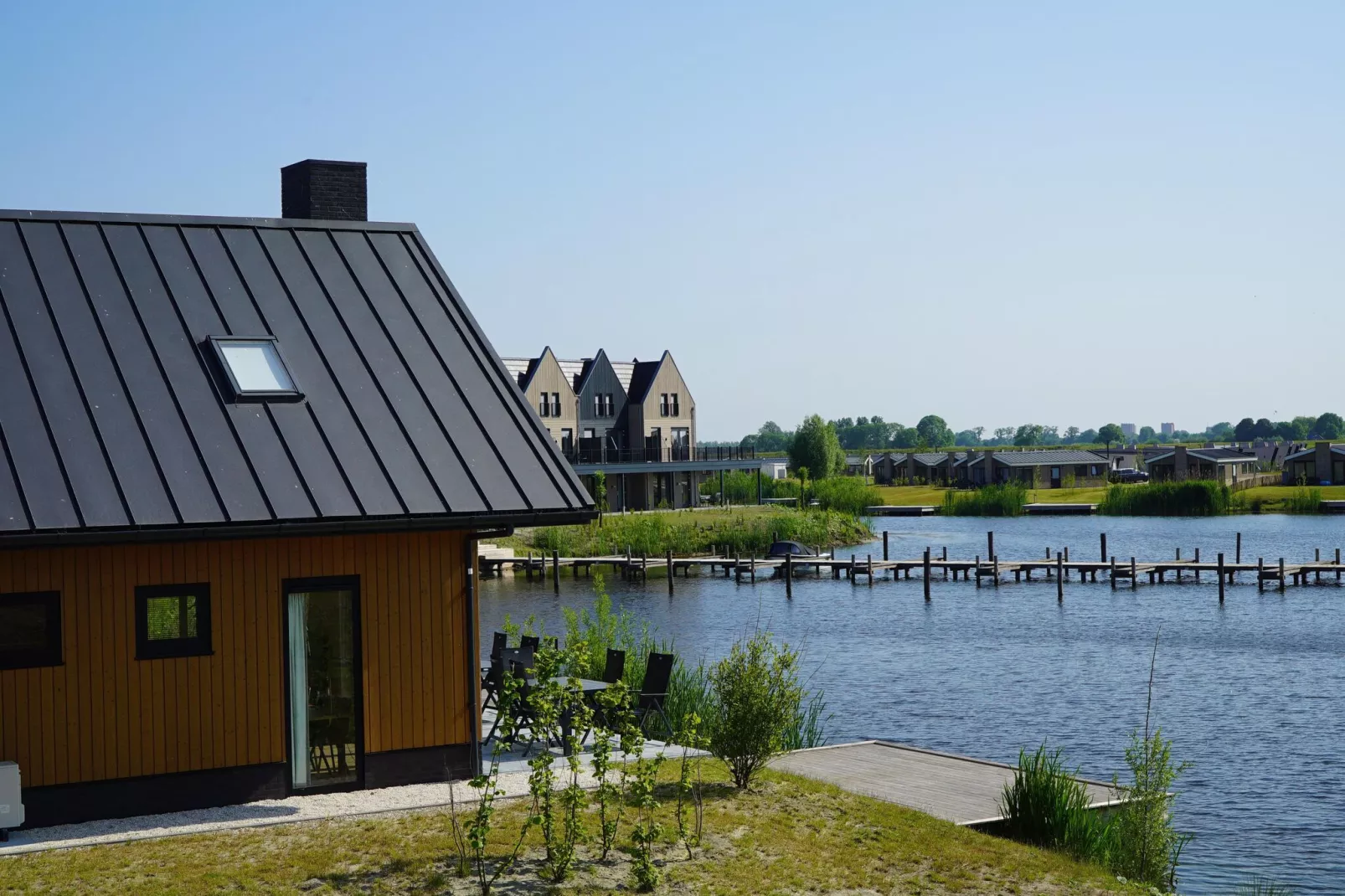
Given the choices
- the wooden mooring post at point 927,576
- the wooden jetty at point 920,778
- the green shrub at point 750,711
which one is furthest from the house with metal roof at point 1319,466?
the green shrub at point 750,711

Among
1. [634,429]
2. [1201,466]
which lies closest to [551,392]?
[634,429]

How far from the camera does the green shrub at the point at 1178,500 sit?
8194 cm

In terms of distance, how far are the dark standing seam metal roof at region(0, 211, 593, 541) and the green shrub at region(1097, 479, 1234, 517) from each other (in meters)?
76.1

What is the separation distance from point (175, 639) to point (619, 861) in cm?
422

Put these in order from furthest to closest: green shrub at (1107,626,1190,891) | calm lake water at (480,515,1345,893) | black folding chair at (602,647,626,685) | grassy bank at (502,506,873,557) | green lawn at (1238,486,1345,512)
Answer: green lawn at (1238,486,1345,512), grassy bank at (502,506,873,557), calm lake water at (480,515,1345,893), black folding chair at (602,647,626,685), green shrub at (1107,626,1190,891)

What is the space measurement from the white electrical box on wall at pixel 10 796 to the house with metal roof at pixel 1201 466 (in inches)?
3945

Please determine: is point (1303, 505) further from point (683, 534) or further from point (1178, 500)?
point (683, 534)

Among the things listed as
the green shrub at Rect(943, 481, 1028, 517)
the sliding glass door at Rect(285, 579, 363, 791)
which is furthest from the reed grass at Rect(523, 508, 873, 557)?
the sliding glass door at Rect(285, 579, 363, 791)

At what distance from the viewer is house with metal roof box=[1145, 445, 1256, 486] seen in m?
102

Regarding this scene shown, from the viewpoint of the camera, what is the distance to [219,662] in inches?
438

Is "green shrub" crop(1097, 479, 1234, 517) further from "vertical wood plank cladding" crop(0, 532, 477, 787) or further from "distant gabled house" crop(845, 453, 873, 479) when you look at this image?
"vertical wood plank cladding" crop(0, 532, 477, 787)

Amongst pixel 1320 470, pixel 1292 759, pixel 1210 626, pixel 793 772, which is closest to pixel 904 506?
pixel 1320 470

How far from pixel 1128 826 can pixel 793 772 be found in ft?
12.6

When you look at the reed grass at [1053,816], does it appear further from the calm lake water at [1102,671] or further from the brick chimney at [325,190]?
the brick chimney at [325,190]
